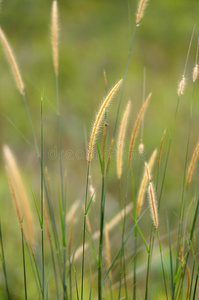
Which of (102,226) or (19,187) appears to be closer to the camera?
(19,187)

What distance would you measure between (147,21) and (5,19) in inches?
41.0

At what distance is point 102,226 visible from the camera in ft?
2.44

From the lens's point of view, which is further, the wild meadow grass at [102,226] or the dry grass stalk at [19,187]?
the wild meadow grass at [102,226]

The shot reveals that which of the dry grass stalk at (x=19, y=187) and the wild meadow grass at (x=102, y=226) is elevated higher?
the wild meadow grass at (x=102, y=226)

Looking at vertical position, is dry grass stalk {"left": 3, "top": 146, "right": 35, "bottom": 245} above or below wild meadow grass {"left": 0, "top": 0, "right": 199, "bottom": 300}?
below

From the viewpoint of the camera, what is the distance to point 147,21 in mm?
3670

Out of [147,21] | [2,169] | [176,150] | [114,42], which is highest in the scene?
[147,21]

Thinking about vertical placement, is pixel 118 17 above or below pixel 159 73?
above

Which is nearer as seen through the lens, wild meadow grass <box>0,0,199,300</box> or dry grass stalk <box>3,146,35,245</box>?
dry grass stalk <box>3,146,35,245</box>

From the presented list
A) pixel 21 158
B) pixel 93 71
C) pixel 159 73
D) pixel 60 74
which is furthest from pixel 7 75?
pixel 159 73

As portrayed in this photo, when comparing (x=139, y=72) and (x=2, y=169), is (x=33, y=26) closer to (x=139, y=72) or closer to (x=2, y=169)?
(x=139, y=72)

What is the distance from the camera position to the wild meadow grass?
0.75m

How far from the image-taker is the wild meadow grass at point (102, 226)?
2.46 feet

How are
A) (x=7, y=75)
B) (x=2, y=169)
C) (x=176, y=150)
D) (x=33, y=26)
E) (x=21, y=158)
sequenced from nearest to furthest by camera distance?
(x=2, y=169) → (x=21, y=158) → (x=176, y=150) → (x=7, y=75) → (x=33, y=26)
